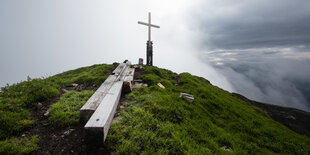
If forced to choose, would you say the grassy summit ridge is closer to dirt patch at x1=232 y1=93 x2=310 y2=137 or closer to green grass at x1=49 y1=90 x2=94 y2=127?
green grass at x1=49 y1=90 x2=94 y2=127

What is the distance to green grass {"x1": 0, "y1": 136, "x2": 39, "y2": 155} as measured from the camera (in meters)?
2.56

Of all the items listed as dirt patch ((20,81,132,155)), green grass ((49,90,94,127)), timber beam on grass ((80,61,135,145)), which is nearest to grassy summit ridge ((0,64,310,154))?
green grass ((49,90,94,127))

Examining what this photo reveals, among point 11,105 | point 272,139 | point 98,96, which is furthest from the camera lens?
point 272,139

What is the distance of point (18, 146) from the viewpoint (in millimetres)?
2658

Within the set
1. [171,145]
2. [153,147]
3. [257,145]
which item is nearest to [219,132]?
[257,145]

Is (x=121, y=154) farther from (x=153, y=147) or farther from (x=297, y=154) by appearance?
(x=297, y=154)

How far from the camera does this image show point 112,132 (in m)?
3.23

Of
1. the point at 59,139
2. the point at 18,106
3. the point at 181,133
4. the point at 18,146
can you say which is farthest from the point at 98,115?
the point at 18,106

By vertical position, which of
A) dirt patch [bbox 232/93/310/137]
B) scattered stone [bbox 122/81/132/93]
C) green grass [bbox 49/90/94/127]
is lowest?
dirt patch [bbox 232/93/310/137]

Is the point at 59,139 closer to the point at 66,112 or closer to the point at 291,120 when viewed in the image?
the point at 66,112

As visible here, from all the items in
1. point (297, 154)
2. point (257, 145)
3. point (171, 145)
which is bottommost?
point (297, 154)

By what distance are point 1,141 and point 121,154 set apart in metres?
2.86

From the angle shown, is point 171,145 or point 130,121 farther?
point 130,121

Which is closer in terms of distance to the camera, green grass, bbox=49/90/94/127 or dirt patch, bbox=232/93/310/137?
green grass, bbox=49/90/94/127
